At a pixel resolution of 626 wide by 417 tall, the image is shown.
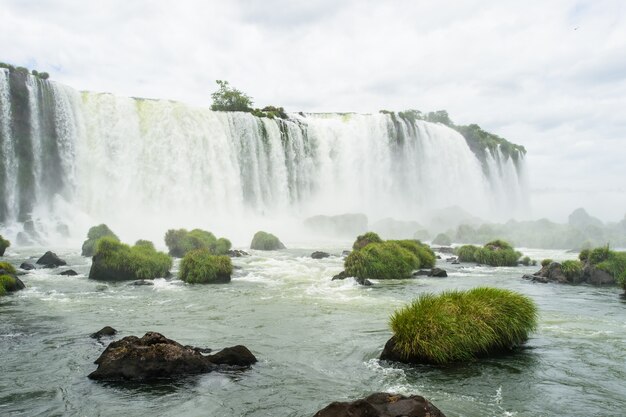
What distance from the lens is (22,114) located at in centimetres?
4806

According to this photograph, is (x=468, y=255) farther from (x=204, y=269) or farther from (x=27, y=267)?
(x=27, y=267)

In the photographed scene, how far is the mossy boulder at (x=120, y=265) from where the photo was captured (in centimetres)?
2277

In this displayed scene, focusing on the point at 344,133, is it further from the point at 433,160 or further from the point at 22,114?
the point at 22,114

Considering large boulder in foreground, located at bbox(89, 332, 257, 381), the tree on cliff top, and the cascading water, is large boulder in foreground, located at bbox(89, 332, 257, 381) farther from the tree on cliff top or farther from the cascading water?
the tree on cliff top

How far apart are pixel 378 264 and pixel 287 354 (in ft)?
44.8

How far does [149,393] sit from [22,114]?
49.5 meters

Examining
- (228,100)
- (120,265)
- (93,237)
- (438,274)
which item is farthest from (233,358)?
(228,100)

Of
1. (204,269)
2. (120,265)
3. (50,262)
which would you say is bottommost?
(204,269)

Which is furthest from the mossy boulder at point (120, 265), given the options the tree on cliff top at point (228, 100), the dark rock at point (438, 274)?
the tree on cliff top at point (228, 100)

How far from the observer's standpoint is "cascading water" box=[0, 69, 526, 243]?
4769 centimetres

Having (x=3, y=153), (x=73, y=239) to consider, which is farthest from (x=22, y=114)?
(x=73, y=239)

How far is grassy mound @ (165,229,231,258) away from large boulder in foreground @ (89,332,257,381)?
75.1ft

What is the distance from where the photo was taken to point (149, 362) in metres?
8.95

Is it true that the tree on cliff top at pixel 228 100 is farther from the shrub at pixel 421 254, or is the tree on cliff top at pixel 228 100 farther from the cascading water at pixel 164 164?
the shrub at pixel 421 254
